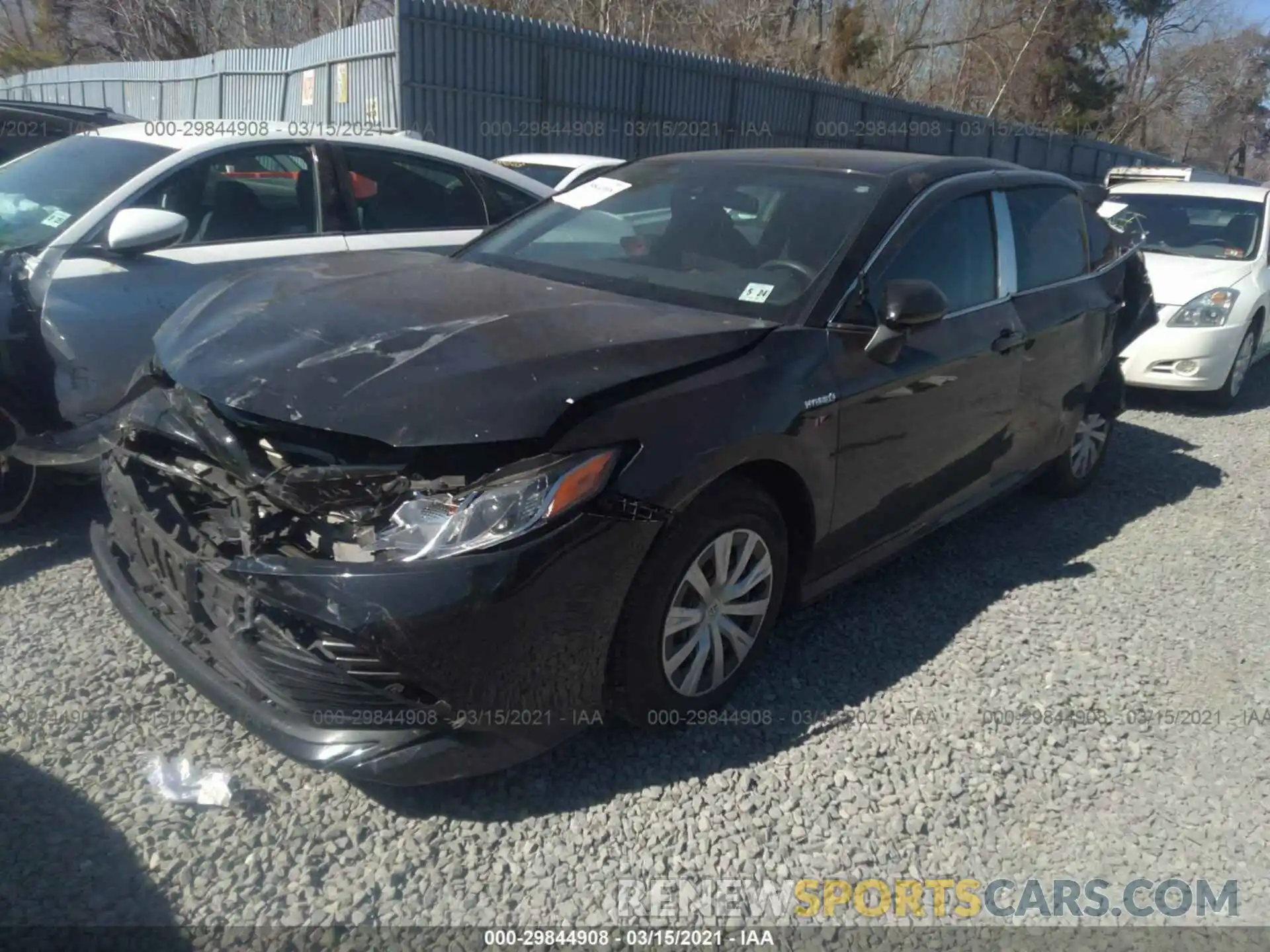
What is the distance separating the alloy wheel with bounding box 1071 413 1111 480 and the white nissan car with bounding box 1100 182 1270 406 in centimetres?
166

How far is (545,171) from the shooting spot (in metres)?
9.64

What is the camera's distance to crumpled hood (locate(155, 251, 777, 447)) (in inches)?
100

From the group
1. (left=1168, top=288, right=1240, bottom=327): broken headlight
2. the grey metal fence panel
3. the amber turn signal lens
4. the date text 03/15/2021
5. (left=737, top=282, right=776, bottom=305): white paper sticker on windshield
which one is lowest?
→ the date text 03/15/2021

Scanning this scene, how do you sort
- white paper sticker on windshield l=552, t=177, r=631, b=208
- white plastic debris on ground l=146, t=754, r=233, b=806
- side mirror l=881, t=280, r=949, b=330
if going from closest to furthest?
white plastic debris on ground l=146, t=754, r=233, b=806
side mirror l=881, t=280, r=949, b=330
white paper sticker on windshield l=552, t=177, r=631, b=208

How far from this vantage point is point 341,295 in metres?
3.24

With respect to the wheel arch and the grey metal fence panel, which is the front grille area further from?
the grey metal fence panel

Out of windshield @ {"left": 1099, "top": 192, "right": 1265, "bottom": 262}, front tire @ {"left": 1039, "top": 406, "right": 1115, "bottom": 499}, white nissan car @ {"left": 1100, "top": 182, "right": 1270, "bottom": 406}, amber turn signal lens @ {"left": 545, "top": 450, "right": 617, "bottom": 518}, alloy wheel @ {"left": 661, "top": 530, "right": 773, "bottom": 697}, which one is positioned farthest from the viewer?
windshield @ {"left": 1099, "top": 192, "right": 1265, "bottom": 262}

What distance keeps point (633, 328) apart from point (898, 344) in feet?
3.28

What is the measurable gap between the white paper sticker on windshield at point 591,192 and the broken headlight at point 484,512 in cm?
206

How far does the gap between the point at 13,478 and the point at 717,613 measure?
9.96ft

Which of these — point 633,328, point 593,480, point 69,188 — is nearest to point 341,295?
point 633,328

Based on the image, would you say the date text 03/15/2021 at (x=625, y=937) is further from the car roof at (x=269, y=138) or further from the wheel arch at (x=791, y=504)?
the car roof at (x=269, y=138)

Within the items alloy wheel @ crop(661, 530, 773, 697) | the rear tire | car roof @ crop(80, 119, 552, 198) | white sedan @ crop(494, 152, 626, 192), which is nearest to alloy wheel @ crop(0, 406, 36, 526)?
the rear tire

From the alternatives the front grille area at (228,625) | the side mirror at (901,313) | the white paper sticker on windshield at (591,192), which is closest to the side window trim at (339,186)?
the white paper sticker on windshield at (591,192)
